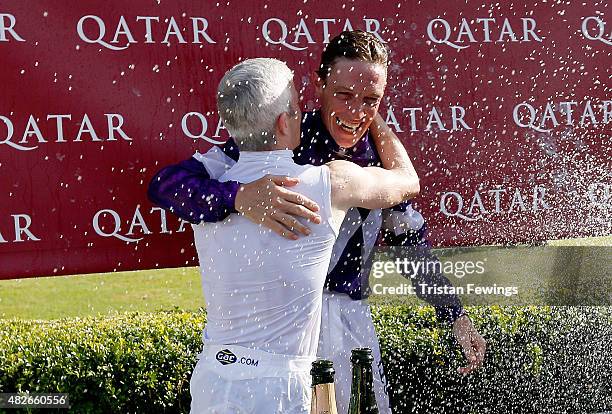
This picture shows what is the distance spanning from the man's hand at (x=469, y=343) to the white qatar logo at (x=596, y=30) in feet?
4.97

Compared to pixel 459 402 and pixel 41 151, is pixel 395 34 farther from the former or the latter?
pixel 459 402

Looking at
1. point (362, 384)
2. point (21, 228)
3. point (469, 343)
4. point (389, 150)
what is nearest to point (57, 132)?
point (21, 228)

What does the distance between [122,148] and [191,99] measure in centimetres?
34

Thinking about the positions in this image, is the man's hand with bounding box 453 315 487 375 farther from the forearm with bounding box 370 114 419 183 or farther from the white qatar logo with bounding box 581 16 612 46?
the white qatar logo with bounding box 581 16 612 46

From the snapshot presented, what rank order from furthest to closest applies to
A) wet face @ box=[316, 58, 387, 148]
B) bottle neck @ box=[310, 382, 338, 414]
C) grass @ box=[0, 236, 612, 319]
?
grass @ box=[0, 236, 612, 319], wet face @ box=[316, 58, 387, 148], bottle neck @ box=[310, 382, 338, 414]

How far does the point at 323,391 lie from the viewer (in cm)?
202

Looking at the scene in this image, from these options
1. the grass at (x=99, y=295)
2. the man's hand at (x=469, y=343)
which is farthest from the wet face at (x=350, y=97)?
the grass at (x=99, y=295)

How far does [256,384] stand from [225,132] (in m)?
1.62

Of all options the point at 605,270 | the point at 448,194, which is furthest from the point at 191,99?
the point at 605,270

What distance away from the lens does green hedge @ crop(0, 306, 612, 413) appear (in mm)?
4480

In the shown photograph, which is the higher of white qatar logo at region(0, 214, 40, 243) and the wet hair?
the wet hair

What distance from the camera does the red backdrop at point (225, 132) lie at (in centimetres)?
374

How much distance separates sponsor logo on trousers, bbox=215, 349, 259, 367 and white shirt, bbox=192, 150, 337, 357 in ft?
0.09

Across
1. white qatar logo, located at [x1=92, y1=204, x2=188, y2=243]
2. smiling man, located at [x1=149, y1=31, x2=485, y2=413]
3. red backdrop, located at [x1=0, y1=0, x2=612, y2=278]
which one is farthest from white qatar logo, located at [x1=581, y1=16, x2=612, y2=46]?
white qatar logo, located at [x1=92, y1=204, x2=188, y2=243]
